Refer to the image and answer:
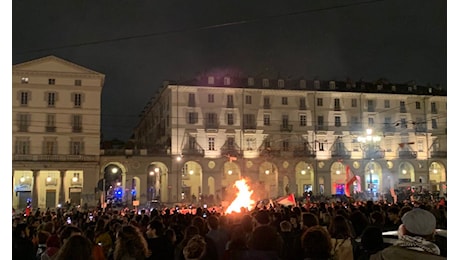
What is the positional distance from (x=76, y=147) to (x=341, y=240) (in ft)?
179

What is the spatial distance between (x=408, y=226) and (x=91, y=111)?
57373 millimetres

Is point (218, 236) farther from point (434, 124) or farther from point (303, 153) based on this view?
point (434, 124)

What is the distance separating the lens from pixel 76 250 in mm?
5227

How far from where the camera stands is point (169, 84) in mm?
61312

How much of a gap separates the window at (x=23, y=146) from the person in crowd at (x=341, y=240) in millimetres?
54983

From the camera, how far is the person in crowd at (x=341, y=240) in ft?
21.6

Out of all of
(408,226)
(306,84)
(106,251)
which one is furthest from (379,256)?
(306,84)

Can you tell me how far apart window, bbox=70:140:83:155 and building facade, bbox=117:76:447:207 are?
2935 millimetres

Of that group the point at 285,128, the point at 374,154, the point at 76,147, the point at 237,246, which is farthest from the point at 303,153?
the point at 237,246

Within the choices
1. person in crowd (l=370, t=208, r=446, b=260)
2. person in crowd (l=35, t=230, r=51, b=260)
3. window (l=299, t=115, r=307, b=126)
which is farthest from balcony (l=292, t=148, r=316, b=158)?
person in crowd (l=370, t=208, r=446, b=260)

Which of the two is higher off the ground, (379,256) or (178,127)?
(178,127)

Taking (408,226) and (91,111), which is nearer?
(408,226)

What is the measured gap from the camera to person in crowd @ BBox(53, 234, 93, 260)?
17.1 ft
